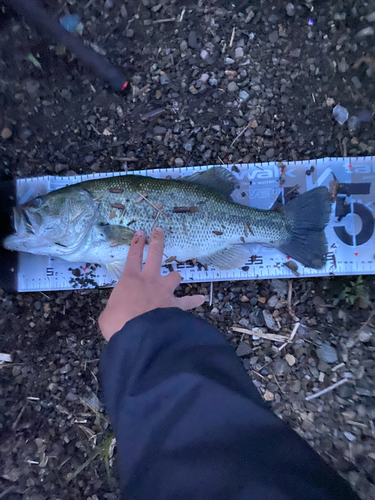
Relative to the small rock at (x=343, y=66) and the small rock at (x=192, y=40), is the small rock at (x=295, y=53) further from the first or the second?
the small rock at (x=192, y=40)

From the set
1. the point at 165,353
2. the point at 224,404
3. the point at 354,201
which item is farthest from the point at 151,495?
the point at 354,201

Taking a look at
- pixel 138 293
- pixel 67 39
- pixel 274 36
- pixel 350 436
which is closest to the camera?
pixel 138 293

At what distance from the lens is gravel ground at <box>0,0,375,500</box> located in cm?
262

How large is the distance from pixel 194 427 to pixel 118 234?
4.75ft

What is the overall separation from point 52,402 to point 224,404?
1.83m

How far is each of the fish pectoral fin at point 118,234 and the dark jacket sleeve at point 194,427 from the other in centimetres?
84

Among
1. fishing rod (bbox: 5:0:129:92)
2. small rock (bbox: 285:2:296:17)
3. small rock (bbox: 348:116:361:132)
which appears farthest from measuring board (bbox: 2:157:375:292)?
small rock (bbox: 285:2:296:17)

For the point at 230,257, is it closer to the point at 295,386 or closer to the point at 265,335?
the point at 265,335

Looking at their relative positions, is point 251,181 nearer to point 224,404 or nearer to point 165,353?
point 165,353

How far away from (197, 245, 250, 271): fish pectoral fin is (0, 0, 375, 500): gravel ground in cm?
22

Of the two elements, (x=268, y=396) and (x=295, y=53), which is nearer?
(x=268, y=396)

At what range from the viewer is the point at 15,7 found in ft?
8.73

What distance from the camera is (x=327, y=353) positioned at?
8.53 feet

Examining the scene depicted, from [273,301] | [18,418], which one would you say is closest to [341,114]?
[273,301]
